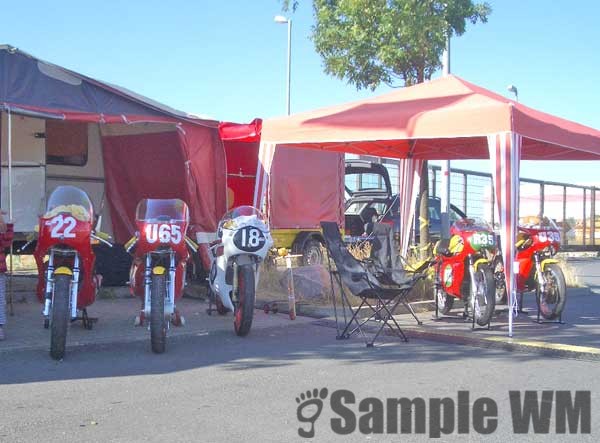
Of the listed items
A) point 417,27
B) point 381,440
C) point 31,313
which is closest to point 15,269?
point 31,313

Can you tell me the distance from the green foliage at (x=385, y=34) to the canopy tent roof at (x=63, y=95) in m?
3.45

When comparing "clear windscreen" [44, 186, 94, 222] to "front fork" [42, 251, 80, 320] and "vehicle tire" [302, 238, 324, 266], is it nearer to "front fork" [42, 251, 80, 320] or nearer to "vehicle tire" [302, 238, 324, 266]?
"front fork" [42, 251, 80, 320]

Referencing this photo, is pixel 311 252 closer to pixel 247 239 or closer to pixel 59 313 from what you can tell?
pixel 247 239

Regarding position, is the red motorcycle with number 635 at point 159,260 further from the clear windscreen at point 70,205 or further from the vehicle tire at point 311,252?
the vehicle tire at point 311,252

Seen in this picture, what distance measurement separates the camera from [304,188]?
14578 mm

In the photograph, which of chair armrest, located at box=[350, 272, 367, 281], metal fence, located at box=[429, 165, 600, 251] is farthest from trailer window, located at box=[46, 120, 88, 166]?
metal fence, located at box=[429, 165, 600, 251]

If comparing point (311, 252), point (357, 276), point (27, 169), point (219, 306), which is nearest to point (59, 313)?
point (357, 276)

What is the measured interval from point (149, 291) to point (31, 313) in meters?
2.63

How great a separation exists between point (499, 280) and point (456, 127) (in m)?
2.20

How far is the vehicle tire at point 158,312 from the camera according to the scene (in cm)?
668

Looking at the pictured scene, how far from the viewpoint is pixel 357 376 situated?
6055 millimetres

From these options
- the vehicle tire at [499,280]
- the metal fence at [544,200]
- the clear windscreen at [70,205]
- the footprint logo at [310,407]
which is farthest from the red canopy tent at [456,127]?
the metal fence at [544,200]

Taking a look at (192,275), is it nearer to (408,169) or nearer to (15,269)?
(408,169)

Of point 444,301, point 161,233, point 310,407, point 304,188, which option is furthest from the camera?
point 304,188
